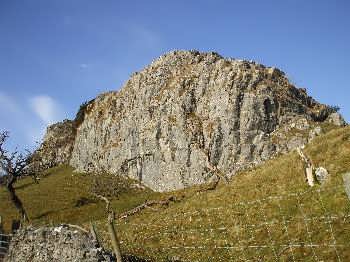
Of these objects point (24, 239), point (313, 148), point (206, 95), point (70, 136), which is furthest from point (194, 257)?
point (70, 136)

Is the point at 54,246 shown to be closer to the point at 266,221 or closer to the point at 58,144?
the point at 266,221

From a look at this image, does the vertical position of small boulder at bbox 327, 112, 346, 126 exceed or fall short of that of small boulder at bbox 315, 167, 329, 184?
it exceeds it

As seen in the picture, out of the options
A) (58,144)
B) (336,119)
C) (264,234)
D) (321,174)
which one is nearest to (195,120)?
(336,119)

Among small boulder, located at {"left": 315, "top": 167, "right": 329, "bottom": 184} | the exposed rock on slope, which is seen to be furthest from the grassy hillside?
the exposed rock on slope

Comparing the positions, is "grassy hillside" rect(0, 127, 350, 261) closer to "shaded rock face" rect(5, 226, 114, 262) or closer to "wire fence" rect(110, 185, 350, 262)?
"wire fence" rect(110, 185, 350, 262)

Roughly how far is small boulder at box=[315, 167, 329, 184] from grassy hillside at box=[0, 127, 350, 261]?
454 mm

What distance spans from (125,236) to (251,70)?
184ft

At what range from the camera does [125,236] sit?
31.2 metres

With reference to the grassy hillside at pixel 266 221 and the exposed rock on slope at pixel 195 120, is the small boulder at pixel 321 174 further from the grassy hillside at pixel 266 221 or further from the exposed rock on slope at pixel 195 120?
the exposed rock on slope at pixel 195 120

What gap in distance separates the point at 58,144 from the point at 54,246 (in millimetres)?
103911

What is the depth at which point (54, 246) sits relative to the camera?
17.9m

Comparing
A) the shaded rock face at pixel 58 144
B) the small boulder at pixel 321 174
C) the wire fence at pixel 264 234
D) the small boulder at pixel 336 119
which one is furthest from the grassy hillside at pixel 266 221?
the shaded rock face at pixel 58 144

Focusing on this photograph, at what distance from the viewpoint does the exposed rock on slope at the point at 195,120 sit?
69875 mm

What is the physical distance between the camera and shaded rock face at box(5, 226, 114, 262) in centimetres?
1650
